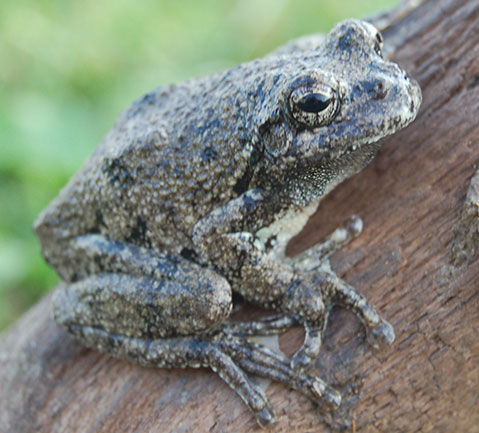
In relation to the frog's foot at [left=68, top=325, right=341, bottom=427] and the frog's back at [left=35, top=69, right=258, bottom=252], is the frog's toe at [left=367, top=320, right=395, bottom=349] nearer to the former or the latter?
the frog's foot at [left=68, top=325, right=341, bottom=427]

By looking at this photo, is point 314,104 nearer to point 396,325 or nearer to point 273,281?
point 273,281

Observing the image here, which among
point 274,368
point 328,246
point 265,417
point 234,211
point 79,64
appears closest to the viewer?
point 265,417

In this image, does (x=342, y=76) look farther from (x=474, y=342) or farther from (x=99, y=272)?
(x=99, y=272)

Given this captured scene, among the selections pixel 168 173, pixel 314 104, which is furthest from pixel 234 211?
pixel 314 104

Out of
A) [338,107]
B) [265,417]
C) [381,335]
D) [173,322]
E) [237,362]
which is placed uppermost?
[338,107]

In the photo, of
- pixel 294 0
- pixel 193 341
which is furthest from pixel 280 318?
pixel 294 0

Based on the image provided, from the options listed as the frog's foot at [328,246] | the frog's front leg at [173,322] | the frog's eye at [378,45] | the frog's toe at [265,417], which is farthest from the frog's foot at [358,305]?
the frog's eye at [378,45]

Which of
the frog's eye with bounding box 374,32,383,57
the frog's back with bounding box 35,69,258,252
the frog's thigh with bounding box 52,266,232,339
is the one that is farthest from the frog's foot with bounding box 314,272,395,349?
the frog's eye with bounding box 374,32,383,57
